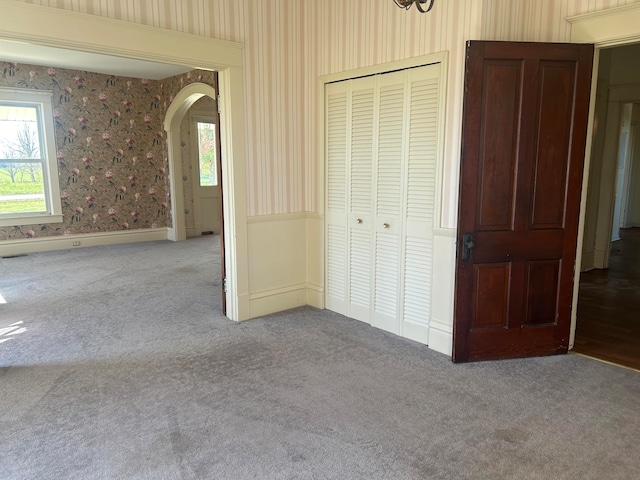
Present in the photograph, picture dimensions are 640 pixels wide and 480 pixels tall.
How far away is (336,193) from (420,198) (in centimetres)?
97

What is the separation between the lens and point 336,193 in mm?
4238

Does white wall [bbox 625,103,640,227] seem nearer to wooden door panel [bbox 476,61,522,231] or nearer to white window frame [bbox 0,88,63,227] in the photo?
wooden door panel [bbox 476,61,522,231]

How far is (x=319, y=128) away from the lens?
429 centimetres

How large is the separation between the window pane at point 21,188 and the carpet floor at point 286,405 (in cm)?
369

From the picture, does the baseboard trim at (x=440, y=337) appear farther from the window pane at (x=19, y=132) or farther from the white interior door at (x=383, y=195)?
the window pane at (x=19, y=132)

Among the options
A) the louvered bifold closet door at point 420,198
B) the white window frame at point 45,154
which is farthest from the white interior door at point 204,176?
the louvered bifold closet door at point 420,198

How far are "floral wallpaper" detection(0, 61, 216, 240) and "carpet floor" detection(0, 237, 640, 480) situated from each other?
391 centimetres

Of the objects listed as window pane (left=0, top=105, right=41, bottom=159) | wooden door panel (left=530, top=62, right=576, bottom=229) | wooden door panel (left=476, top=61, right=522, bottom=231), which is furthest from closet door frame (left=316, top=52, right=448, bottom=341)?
window pane (left=0, top=105, right=41, bottom=159)

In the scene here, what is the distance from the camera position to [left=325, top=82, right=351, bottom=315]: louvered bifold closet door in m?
4.10

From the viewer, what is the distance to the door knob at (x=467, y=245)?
123 inches

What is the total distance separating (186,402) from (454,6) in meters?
3.23

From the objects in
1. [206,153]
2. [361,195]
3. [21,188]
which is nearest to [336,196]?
[361,195]

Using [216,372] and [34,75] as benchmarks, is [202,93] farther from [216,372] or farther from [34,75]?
[216,372]

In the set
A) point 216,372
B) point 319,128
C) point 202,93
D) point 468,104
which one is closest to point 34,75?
point 202,93
